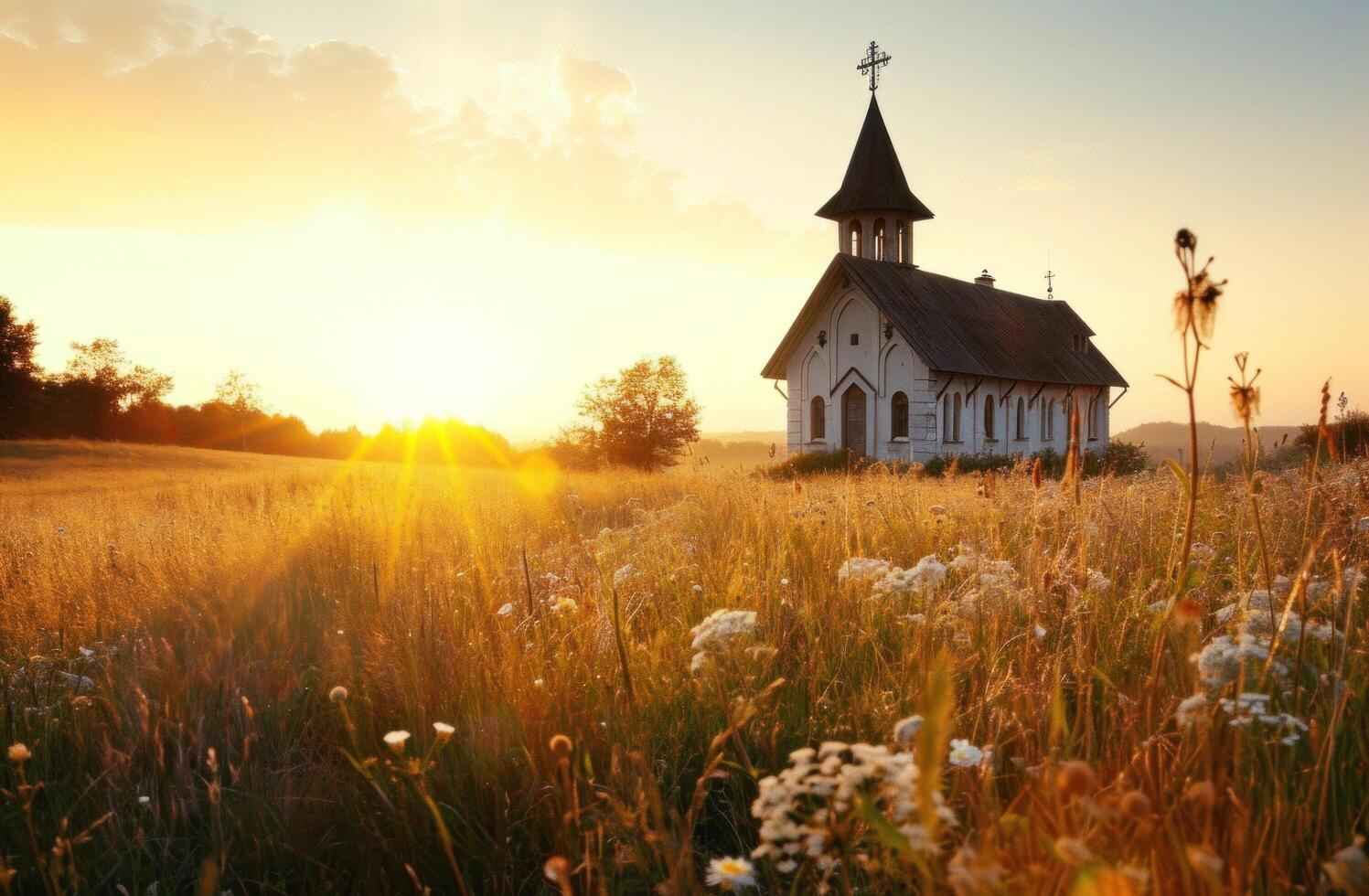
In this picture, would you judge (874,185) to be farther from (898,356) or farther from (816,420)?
(816,420)

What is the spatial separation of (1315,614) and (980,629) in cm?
189

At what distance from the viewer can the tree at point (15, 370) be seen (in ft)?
134

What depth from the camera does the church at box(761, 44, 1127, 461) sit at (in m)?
27.9

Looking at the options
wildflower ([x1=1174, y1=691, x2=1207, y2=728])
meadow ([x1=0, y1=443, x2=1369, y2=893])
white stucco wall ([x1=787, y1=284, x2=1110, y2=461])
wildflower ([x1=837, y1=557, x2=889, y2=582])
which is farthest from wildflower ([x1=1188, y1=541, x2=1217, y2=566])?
white stucco wall ([x1=787, y1=284, x2=1110, y2=461])

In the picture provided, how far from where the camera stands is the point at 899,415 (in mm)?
28438

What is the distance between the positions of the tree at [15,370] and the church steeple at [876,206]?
3967 cm

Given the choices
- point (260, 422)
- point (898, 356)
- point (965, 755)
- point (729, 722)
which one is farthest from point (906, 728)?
point (260, 422)

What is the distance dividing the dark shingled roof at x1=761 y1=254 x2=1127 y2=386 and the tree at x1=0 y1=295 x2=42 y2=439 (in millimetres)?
37606

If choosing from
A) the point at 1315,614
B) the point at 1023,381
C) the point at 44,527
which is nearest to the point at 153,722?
the point at 1315,614

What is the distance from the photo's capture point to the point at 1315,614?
12.0 feet

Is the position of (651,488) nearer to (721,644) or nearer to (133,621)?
(133,621)

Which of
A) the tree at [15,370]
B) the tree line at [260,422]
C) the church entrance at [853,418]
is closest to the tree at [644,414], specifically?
the tree line at [260,422]

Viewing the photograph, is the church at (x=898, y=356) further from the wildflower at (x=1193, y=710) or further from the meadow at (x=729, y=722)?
the wildflower at (x=1193, y=710)

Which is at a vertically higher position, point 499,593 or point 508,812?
point 499,593
